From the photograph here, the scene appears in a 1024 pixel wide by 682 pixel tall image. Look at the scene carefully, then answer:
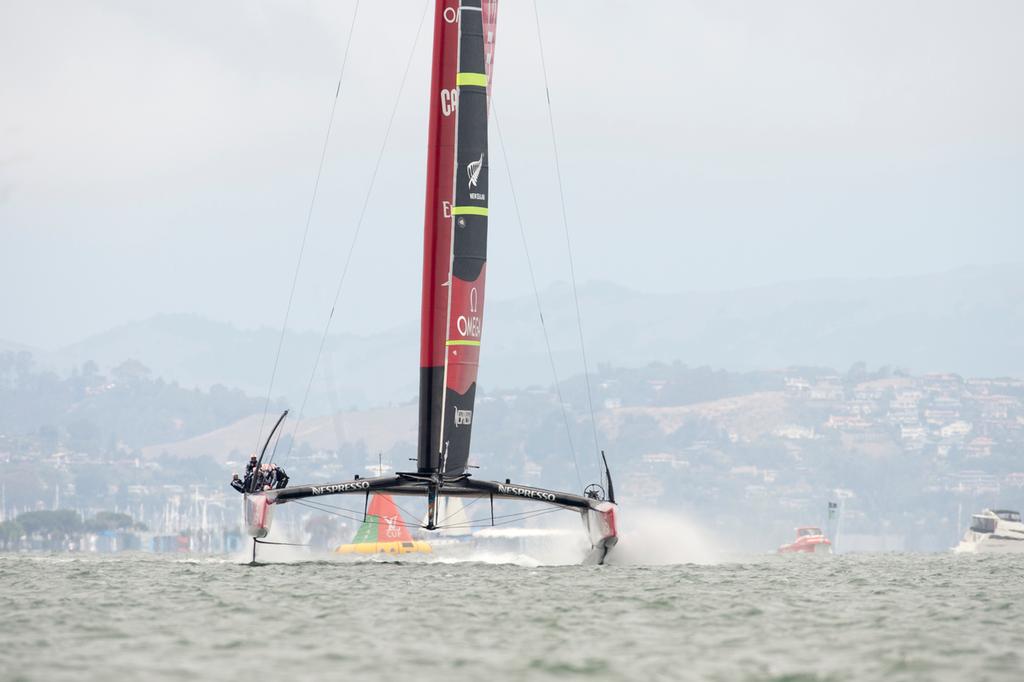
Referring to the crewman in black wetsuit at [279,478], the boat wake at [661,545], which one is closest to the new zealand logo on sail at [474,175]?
the crewman in black wetsuit at [279,478]

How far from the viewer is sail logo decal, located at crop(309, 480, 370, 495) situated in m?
30.4

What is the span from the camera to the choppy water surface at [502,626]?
57.1ft

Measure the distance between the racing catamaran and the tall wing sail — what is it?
0.02 metres

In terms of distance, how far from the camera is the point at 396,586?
89.7 feet

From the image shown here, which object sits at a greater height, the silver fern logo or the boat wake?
the silver fern logo

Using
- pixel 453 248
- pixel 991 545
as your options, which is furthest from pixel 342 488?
pixel 991 545

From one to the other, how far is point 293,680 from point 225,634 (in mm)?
3626

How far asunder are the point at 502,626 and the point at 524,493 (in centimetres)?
1037

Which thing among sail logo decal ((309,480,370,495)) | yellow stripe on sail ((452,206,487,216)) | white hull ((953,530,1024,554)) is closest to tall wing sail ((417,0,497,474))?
yellow stripe on sail ((452,206,487,216))

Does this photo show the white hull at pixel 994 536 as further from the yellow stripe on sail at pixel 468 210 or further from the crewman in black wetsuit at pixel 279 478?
the yellow stripe on sail at pixel 468 210

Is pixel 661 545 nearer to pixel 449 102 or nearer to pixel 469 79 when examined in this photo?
pixel 449 102

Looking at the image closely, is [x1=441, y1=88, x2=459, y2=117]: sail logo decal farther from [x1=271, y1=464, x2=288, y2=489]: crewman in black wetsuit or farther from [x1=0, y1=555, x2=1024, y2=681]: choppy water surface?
[x1=0, y1=555, x2=1024, y2=681]: choppy water surface

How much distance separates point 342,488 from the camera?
30.7 m

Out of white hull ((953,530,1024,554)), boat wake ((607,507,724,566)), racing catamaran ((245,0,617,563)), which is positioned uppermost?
racing catamaran ((245,0,617,563))
